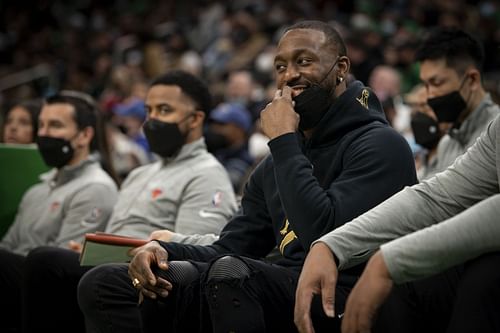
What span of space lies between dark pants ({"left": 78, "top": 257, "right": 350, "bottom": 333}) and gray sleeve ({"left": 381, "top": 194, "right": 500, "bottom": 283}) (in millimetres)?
548

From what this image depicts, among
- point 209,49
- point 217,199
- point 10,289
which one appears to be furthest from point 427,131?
point 209,49

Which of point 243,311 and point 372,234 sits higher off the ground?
point 372,234

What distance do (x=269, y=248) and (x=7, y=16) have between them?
15.9m

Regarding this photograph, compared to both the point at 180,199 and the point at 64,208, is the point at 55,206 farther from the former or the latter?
the point at 180,199

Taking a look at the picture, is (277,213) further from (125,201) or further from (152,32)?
(152,32)

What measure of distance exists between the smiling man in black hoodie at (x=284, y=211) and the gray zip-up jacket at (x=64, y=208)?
1368mm

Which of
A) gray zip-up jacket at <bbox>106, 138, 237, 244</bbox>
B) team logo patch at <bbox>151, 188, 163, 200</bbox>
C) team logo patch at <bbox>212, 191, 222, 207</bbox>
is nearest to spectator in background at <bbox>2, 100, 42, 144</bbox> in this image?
gray zip-up jacket at <bbox>106, 138, 237, 244</bbox>

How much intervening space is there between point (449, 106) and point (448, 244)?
7.60 ft

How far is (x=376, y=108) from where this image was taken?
10.00 ft

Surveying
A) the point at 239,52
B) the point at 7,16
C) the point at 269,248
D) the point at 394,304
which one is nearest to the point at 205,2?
the point at 239,52

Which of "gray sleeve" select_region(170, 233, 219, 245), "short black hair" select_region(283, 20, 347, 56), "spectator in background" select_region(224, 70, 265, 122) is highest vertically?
"short black hair" select_region(283, 20, 347, 56)

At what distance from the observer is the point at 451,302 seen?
8.07ft

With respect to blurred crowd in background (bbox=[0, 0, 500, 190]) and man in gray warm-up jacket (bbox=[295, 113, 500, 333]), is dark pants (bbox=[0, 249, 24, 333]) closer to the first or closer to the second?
man in gray warm-up jacket (bbox=[295, 113, 500, 333])

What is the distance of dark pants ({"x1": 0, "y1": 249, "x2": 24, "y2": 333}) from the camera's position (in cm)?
412
